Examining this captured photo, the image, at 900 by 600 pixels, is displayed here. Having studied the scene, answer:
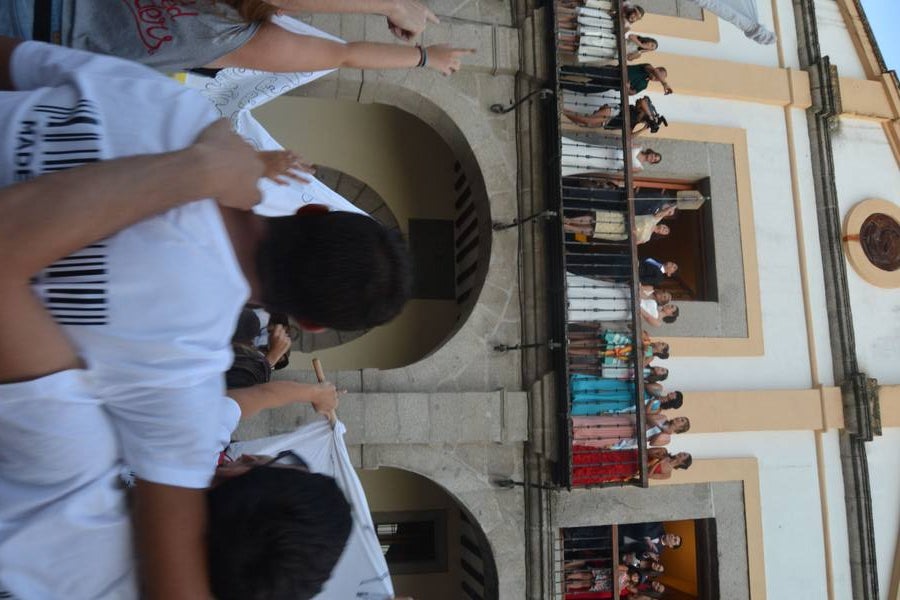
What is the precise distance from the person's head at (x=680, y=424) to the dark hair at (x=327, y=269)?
5572 millimetres

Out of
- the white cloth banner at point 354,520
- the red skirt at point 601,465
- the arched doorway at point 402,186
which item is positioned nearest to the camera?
the white cloth banner at point 354,520

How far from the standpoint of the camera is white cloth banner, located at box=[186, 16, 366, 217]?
4.50 m

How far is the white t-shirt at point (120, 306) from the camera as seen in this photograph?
1.46 meters

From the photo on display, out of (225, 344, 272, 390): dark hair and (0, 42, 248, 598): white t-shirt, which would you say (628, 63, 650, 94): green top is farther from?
(0, 42, 248, 598): white t-shirt

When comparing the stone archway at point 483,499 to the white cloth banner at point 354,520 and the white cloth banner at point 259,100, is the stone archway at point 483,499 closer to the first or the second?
the white cloth banner at point 354,520

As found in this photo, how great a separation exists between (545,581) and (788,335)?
11.7 ft

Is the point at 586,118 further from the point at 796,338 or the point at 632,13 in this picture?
the point at 796,338

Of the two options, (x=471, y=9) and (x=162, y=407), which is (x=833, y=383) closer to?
(x=471, y=9)

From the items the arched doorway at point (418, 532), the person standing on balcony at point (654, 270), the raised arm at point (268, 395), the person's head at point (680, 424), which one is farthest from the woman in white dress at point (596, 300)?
the raised arm at point (268, 395)

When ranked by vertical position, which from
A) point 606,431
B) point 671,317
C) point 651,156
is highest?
point 651,156

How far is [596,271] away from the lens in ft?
22.3

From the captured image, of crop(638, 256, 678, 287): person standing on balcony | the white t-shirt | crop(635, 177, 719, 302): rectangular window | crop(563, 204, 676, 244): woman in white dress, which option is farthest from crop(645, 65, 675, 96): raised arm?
the white t-shirt

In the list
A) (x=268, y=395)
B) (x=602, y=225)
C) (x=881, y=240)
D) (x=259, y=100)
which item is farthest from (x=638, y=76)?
(x=268, y=395)

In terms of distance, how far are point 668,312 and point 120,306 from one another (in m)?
6.28
